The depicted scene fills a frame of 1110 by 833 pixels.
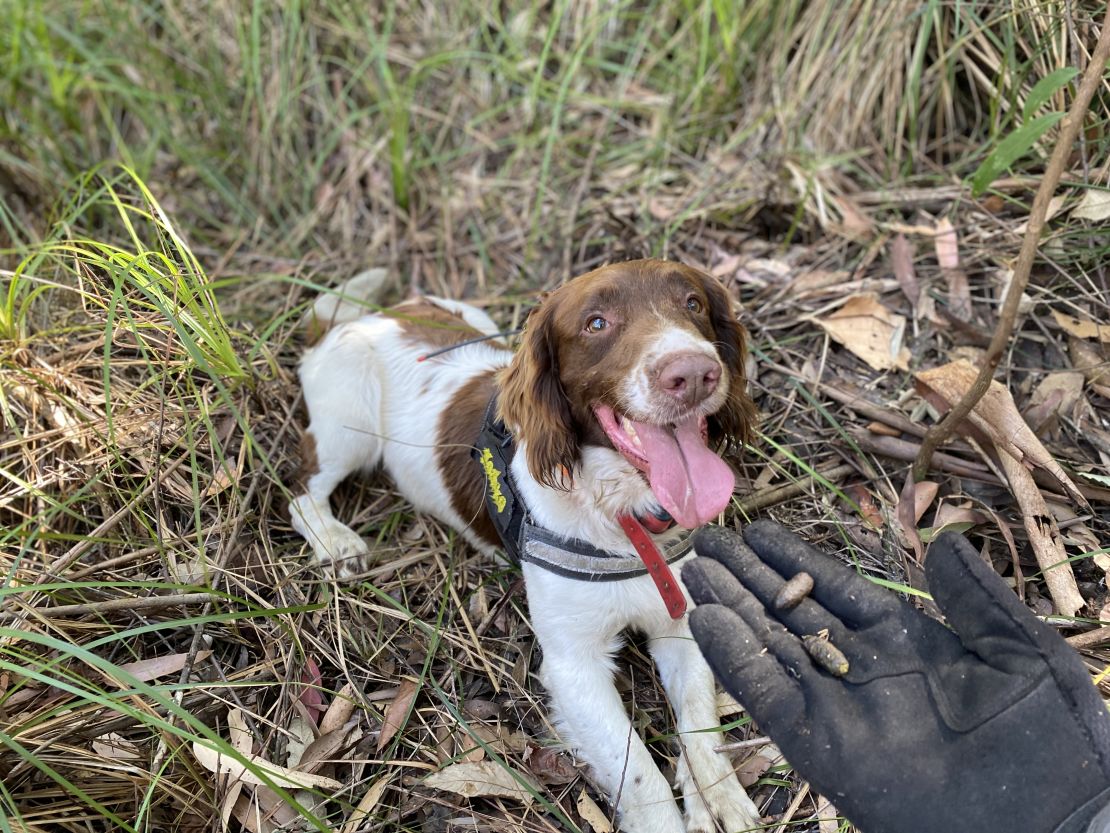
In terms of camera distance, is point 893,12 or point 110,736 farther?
point 893,12

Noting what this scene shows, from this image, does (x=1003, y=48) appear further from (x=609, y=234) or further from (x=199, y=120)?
(x=199, y=120)

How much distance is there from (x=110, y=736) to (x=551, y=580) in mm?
1420

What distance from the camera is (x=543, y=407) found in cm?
278

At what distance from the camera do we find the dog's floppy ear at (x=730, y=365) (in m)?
2.86

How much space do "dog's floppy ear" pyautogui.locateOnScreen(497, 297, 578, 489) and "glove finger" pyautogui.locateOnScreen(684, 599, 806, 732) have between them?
730mm

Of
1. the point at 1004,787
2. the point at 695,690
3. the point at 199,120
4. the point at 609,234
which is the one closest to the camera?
the point at 1004,787

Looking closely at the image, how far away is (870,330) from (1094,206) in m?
0.92

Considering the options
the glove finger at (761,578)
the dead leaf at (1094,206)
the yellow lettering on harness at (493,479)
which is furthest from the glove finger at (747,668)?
the dead leaf at (1094,206)

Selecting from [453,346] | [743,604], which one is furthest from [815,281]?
[743,604]

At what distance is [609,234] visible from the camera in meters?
4.46

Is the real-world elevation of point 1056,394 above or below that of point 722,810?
above

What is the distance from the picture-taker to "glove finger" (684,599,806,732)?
83.2 inches

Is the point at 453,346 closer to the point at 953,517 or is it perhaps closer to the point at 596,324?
the point at 596,324

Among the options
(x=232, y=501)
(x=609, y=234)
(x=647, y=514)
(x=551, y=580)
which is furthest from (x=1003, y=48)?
(x=232, y=501)
